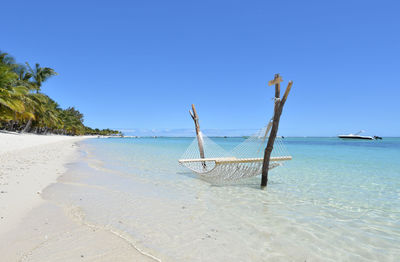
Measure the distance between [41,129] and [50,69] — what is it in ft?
65.6

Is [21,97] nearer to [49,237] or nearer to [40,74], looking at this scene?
[40,74]

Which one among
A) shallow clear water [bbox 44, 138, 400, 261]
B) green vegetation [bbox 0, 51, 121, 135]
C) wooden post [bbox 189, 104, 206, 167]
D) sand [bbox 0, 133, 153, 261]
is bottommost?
shallow clear water [bbox 44, 138, 400, 261]

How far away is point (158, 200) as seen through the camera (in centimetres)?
430

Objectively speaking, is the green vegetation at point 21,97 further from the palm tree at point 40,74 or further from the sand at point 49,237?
the sand at point 49,237

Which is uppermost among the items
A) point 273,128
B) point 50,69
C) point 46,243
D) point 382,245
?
point 50,69

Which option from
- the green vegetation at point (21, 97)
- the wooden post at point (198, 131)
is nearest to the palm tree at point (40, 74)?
the green vegetation at point (21, 97)

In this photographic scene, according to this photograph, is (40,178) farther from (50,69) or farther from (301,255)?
(50,69)

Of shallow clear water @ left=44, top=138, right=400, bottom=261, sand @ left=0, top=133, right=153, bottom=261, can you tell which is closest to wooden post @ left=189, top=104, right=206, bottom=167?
shallow clear water @ left=44, top=138, right=400, bottom=261

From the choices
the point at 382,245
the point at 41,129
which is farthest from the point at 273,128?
the point at 41,129

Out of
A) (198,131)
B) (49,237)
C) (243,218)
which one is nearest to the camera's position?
(49,237)

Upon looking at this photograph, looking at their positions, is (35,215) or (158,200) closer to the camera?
(35,215)

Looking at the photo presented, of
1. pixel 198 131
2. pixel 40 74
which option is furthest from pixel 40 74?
pixel 198 131

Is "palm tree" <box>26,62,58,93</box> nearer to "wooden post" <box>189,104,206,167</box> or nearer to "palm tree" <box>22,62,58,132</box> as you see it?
"palm tree" <box>22,62,58,132</box>

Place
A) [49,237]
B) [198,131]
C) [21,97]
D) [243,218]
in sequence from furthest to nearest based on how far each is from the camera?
1. [21,97]
2. [198,131]
3. [243,218]
4. [49,237]
